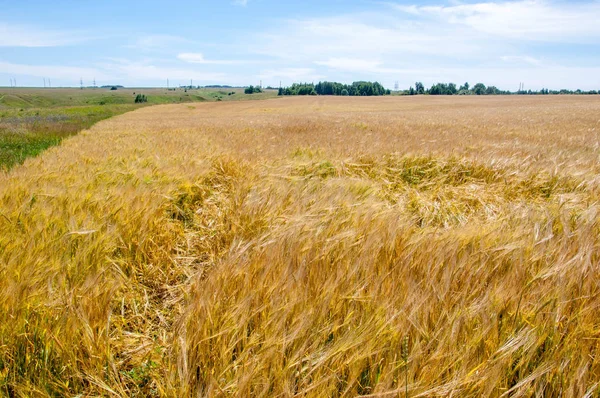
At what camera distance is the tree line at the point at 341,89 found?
118m

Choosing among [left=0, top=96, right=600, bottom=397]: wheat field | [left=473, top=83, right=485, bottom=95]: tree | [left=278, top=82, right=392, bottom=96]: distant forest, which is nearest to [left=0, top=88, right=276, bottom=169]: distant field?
[left=0, top=96, right=600, bottom=397]: wheat field

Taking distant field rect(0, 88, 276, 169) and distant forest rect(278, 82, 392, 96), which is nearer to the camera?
distant field rect(0, 88, 276, 169)

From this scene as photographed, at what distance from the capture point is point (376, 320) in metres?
1.12

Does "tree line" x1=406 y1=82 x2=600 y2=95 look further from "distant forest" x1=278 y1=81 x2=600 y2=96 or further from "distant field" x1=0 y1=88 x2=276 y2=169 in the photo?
"distant field" x1=0 y1=88 x2=276 y2=169

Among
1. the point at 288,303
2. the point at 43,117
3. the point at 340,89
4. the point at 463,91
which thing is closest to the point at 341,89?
the point at 340,89

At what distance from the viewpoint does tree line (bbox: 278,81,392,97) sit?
388 feet

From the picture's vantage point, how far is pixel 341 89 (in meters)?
128

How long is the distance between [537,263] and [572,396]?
0.82m

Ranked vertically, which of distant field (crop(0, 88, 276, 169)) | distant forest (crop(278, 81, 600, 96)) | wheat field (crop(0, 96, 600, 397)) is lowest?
wheat field (crop(0, 96, 600, 397))

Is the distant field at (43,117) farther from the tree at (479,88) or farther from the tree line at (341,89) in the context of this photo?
the tree at (479,88)

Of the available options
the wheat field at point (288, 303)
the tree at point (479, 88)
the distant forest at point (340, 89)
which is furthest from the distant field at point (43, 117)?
the tree at point (479, 88)

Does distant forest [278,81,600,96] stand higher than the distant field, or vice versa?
distant forest [278,81,600,96]

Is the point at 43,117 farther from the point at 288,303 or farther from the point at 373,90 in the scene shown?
the point at 373,90

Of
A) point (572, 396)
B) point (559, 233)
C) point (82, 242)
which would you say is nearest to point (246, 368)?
point (572, 396)
